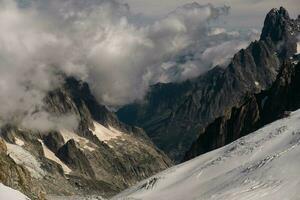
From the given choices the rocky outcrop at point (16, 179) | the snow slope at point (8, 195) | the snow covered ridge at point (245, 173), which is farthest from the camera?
the snow covered ridge at point (245, 173)

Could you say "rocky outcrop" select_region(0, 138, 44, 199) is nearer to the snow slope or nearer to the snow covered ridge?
the snow slope

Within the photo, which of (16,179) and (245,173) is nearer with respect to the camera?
(16,179)

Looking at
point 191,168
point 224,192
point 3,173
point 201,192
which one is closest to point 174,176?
point 191,168

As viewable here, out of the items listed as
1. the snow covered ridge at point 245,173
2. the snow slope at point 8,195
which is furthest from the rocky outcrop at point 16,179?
the snow covered ridge at point 245,173

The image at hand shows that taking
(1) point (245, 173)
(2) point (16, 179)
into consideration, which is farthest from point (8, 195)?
A: (1) point (245, 173)

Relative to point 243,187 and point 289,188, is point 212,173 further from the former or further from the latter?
point 289,188

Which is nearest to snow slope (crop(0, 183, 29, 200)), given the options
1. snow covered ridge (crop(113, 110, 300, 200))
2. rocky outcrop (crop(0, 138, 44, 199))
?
rocky outcrop (crop(0, 138, 44, 199))

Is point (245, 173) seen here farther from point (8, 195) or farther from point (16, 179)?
point (8, 195)

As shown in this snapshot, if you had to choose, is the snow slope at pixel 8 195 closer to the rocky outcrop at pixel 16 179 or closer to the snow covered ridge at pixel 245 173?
the rocky outcrop at pixel 16 179
